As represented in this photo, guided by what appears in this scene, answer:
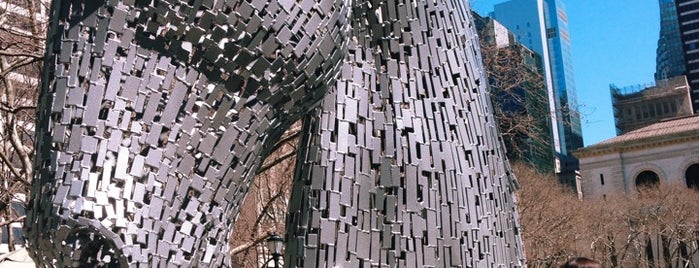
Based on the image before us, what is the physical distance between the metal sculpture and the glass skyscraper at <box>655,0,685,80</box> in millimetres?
103901

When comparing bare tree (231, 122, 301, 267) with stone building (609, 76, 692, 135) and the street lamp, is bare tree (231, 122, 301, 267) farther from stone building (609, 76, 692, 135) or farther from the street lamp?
stone building (609, 76, 692, 135)

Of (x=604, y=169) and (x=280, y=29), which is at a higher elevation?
(x=604, y=169)

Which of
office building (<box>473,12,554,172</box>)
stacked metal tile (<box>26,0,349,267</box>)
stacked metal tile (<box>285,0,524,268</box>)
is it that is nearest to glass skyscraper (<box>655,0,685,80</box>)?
office building (<box>473,12,554,172</box>)

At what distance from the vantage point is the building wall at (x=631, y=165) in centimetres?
4500

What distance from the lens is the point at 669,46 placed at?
329 ft

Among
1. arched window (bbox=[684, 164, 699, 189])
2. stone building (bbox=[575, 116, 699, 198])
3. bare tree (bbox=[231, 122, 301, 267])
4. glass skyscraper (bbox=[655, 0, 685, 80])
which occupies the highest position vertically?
glass skyscraper (bbox=[655, 0, 685, 80])

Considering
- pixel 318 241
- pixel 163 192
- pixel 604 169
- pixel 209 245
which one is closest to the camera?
pixel 163 192

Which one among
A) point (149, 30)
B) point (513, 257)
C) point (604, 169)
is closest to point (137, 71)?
point (149, 30)

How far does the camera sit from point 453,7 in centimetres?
259

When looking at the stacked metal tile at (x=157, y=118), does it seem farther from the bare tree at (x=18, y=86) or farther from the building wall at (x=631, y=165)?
the building wall at (x=631, y=165)

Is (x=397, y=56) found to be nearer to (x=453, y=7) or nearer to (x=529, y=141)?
(x=453, y=7)

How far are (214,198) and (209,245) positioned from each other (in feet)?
0.40

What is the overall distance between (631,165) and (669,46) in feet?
197

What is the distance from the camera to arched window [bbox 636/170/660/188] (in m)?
46.1
